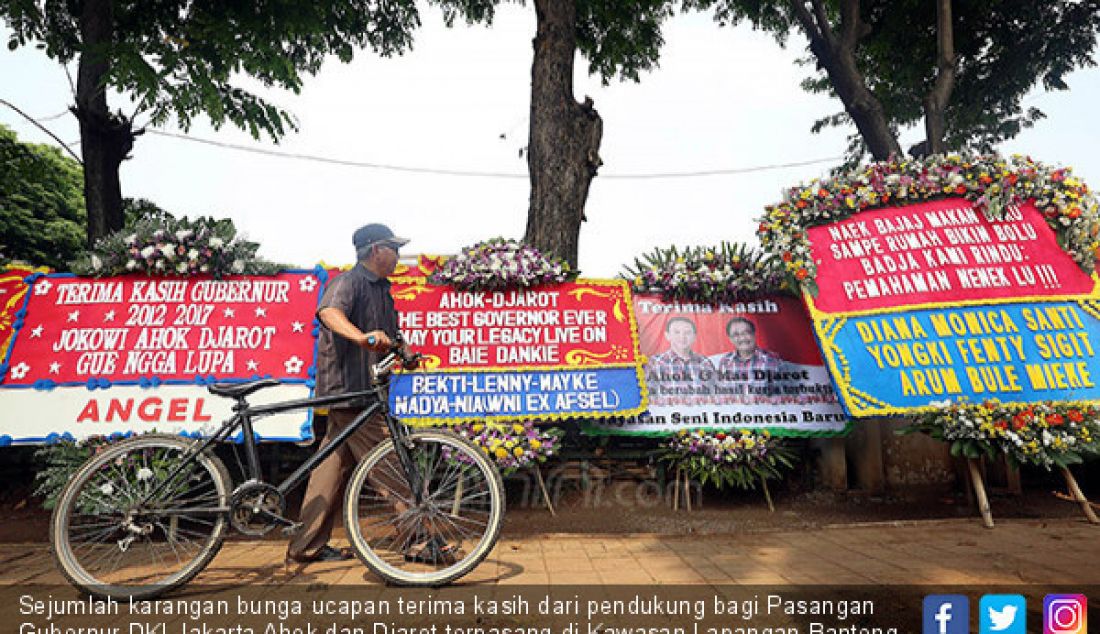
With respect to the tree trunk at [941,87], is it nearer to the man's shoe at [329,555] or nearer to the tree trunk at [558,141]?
the tree trunk at [558,141]

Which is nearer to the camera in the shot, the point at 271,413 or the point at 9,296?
the point at 271,413

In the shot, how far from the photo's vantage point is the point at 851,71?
10055 mm

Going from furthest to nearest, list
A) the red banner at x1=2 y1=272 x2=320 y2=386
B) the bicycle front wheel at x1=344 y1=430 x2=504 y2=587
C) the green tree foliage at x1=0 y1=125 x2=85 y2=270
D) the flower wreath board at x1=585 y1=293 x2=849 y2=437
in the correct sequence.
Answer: the green tree foliage at x1=0 y1=125 x2=85 y2=270 < the flower wreath board at x1=585 y1=293 x2=849 y2=437 < the red banner at x1=2 y1=272 x2=320 y2=386 < the bicycle front wheel at x1=344 y1=430 x2=504 y2=587

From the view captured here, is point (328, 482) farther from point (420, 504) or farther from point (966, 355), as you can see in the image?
point (966, 355)

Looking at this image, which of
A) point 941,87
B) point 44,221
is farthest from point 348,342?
point 44,221

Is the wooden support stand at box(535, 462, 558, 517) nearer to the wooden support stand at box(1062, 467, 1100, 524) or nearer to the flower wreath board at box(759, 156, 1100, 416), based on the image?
the flower wreath board at box(759, 156, 1100, 416)

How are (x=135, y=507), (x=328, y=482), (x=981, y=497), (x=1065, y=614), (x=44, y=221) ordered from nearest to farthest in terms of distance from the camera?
(x=1065, y=614), (x=135, y=507), (x=328, y=482), (x=981, y=497), (x=44, y=221)

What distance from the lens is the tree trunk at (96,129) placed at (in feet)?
27.1

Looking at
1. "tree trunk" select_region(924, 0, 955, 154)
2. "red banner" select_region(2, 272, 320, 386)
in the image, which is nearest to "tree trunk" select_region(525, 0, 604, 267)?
"red banner" select_region(2, 272, 320, 386)

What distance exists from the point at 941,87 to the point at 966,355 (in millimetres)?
6971

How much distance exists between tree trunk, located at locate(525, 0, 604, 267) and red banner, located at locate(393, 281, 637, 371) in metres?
1.27

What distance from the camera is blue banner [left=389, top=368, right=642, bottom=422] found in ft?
16.4

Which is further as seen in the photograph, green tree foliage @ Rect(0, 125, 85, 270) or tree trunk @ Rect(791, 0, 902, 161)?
green tree foliage @ Rect(0, 125, 85, 270)

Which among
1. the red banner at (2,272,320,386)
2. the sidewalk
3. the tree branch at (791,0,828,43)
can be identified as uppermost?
the tree branch at (791,0,828,43)
